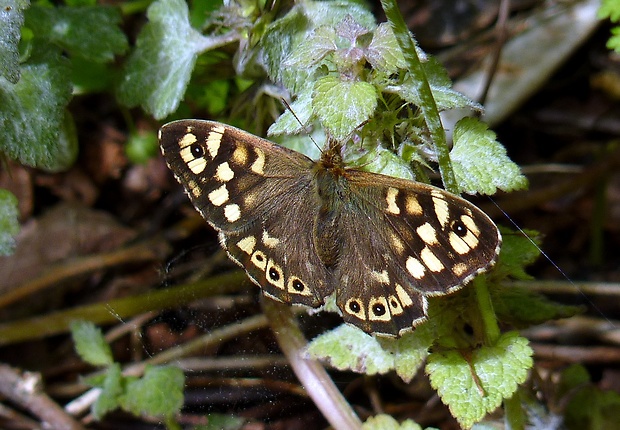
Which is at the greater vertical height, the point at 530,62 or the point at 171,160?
the point at 171,160

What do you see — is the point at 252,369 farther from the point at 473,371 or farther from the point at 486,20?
the point at 486,20

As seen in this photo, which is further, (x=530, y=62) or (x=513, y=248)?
(x=530, y=62)

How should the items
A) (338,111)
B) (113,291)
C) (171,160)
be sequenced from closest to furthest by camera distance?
(338,111)
(171,160)
(113,291)

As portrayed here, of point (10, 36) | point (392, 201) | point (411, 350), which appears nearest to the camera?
point (392, 201)

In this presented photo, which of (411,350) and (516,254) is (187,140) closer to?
(411,350)

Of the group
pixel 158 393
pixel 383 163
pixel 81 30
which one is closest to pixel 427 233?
pixel 383 163

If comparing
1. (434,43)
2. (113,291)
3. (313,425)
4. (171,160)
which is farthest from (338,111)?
(434,43)
